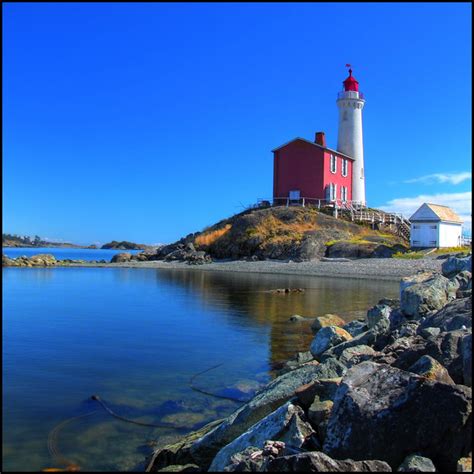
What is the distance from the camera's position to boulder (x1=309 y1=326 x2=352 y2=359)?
9102 mm

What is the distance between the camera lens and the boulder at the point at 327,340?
9.10 meters

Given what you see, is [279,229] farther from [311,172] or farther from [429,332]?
[429,332]

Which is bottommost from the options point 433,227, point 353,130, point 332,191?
point 433,227

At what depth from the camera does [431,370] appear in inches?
179

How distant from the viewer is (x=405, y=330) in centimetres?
768

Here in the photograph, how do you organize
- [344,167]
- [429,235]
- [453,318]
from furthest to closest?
1. [344,167]
2. [429,235]
3. [453,318]

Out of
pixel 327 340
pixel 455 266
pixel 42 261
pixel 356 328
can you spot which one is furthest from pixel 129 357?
pixel 42 261

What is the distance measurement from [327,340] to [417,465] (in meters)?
5.63

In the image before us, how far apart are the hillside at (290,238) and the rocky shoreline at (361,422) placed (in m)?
33.1

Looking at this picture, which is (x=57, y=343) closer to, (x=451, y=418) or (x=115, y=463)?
(x=115, y=463)

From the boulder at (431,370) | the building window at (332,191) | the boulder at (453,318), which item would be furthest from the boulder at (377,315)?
the building window at (332,191)

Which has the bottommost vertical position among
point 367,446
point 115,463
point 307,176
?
point 115,463

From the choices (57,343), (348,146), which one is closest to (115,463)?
(57,343)

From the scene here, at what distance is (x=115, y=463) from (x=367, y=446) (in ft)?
10.8
